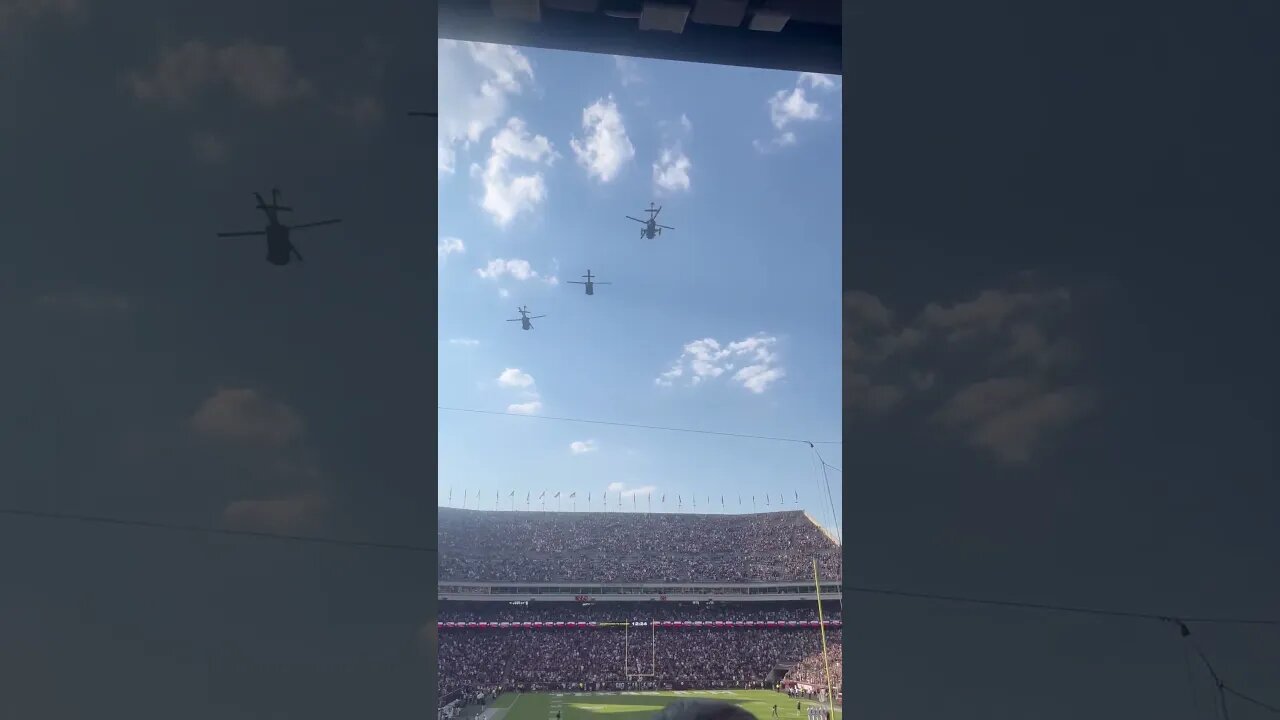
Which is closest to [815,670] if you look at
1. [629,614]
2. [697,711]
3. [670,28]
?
[629,614]

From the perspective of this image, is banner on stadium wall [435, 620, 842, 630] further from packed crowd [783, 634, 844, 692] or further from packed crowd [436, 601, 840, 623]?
packed crowd [783, 634, 844, 692]
